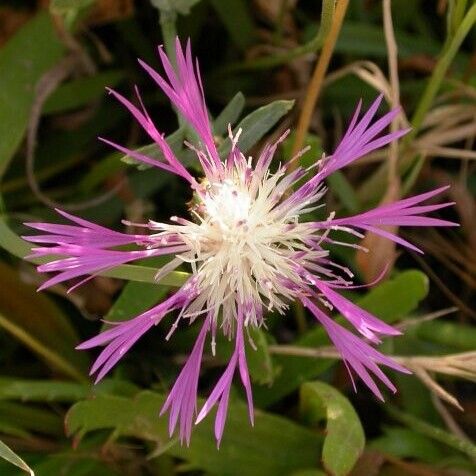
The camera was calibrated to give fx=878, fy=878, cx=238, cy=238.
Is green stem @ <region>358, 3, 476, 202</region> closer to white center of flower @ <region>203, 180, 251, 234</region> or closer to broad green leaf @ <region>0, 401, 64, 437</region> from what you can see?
white center of flower @ <region>203, 180, 251, 234</region>

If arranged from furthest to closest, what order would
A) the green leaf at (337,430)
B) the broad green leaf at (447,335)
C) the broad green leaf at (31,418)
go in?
the broad green leaf at (447,335)
the broad green leaf at (31,418)
the green leaf at (337,430)

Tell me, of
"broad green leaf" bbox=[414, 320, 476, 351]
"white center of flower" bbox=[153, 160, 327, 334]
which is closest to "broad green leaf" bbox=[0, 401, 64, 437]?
"white center of flower" bbox=[153, 160, 327, 334]

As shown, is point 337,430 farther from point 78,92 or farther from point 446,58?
point 78,92

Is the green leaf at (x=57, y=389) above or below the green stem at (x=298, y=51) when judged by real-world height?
below

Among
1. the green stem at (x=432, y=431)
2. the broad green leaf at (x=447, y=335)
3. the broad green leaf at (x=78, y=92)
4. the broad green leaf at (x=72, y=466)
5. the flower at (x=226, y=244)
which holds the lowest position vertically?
the broad green leaf at (x=72, y=466)

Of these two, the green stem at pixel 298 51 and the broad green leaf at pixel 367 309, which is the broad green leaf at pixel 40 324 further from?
the green stem at pixel 298 51

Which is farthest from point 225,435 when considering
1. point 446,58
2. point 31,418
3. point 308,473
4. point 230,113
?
point 446,58

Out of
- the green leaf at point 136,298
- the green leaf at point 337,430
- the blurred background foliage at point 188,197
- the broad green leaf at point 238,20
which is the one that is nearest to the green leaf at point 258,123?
the blurred background foliage at point 188,197
